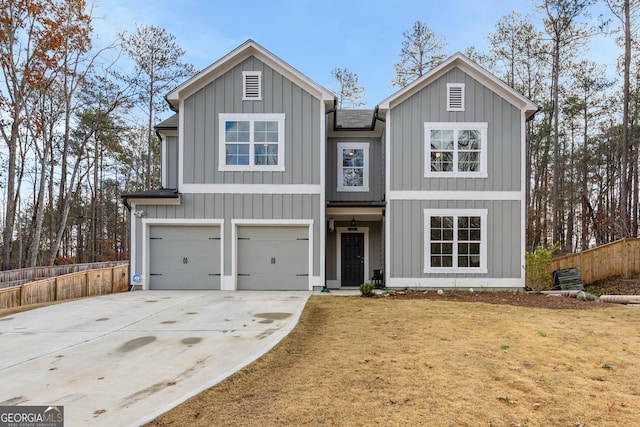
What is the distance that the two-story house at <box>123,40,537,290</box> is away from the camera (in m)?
11.9

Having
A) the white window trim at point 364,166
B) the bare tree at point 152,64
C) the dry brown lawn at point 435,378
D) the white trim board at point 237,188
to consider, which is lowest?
the dry brown lawn at point 435,378

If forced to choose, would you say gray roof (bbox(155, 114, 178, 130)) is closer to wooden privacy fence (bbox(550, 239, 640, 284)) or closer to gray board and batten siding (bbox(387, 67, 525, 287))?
gray board and batten siding (bbox(387, 67, 525, 287))

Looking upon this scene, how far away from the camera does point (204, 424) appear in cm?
328

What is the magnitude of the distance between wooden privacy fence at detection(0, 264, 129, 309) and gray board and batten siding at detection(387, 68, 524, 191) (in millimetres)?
10463

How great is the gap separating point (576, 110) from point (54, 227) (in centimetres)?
3250

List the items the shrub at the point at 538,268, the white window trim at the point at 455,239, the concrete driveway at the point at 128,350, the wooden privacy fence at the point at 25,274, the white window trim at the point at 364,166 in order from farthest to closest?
the white window trim at the point at 364,166 < the wooden privacy fence at the point at 25,274 < the white window trim at the point at 455,239 < the shrub at the point at 538,268 < the concrete driveway at the point at 128,350

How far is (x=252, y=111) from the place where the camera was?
1208 centimetres

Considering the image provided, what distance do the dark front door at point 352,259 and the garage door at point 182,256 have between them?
178 inches

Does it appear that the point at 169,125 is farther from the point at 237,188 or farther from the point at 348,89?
the point at 348,89

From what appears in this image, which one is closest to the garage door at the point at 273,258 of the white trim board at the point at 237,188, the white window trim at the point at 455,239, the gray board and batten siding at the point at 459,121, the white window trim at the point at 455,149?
the white trim board at the point at 237,188

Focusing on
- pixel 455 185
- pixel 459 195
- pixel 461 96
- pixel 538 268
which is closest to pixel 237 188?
pixel 455 185

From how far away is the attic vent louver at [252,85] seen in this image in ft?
39.7

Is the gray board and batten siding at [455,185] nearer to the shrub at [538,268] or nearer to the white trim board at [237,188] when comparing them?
the shrub at [538,268]

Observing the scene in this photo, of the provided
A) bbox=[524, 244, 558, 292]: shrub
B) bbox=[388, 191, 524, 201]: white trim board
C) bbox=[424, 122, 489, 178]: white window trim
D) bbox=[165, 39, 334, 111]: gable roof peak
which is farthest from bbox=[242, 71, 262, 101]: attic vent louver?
bbox=[524, 244, 558, 292]: shrub
